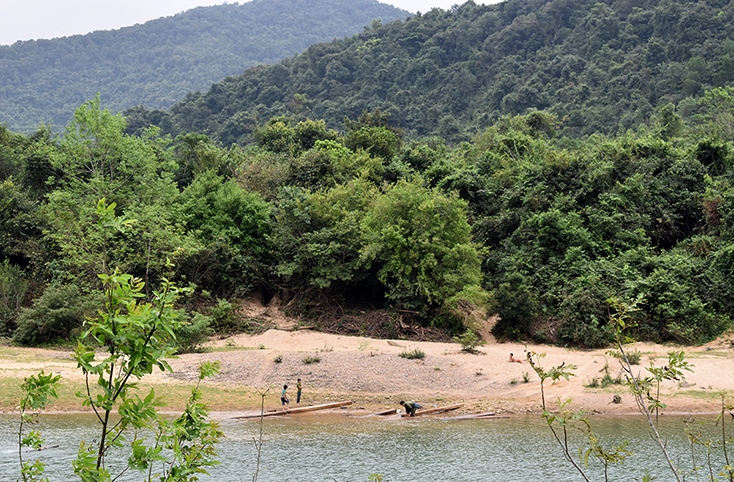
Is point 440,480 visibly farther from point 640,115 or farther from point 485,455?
point 640,115

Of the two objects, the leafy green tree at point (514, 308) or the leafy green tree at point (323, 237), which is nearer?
the leafy green tree at point (514, 308)

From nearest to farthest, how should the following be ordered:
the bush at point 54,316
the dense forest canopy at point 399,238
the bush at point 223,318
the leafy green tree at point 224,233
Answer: the bush at point 54,316, the dense forest canopy at point 399,238, the bush at point 223,318, the leafy green tree at point 224,233

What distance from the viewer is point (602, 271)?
28.4m

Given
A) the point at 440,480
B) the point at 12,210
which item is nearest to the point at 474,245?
the point at 440,480

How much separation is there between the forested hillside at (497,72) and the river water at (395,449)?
4008cm

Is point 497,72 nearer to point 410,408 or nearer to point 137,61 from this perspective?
point 410,408

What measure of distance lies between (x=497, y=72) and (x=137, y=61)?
4341 inches

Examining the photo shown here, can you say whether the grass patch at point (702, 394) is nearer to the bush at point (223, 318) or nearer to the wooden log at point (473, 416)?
the wooden log at point (473, 416)

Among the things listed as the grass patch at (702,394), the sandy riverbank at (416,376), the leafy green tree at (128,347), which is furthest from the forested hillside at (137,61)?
the leafy green tree at (128,347)

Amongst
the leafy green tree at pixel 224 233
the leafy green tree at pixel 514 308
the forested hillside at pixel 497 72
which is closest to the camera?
the leafy green tree at pixel 514 308

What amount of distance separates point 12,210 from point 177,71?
400 ft

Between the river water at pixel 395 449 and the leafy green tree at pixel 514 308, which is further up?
the leafy green tree at pixel 514 308

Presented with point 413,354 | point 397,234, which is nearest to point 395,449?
point 413,354

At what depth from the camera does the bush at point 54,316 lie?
26188 mm
